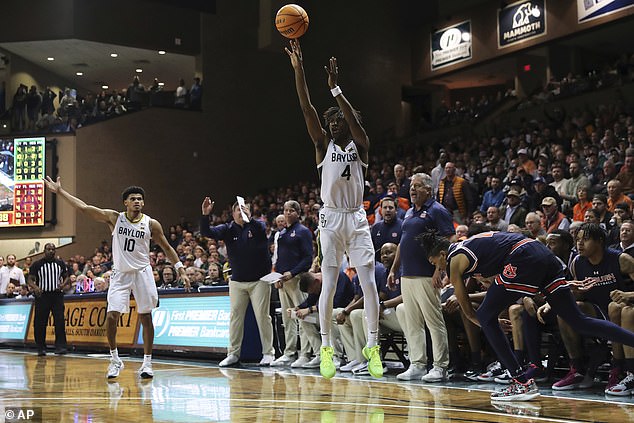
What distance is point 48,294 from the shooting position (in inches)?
535

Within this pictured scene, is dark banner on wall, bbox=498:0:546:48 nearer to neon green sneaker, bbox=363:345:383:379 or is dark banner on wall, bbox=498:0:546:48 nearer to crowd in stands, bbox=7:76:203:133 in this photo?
crowd in stands, bbox=7:76:203:133

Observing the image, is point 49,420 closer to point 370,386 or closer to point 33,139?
point 370,386

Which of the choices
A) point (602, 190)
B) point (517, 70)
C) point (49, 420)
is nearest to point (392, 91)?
point (517, 70)

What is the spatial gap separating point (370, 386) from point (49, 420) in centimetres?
313

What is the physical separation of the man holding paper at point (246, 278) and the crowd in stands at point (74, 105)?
45.8 feet

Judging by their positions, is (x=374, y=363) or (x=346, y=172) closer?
(x=346, y=172)

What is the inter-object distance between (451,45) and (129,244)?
18.4 metres

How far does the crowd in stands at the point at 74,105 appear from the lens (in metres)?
22.8

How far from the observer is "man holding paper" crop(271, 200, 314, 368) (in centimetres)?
1000

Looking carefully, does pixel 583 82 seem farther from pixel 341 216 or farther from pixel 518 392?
pixel 518 392

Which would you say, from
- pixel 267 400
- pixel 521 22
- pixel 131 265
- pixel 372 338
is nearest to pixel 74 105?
pixel 521 22

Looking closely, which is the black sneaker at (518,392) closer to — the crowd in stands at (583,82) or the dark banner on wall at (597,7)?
the crowd in stands at (583,82)

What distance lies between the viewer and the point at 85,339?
1361cm

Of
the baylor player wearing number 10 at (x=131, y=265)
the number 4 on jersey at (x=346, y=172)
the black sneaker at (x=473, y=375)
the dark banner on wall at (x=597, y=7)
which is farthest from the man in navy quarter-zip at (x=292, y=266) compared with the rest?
the dark banner on wall at (x=597, y=7)
